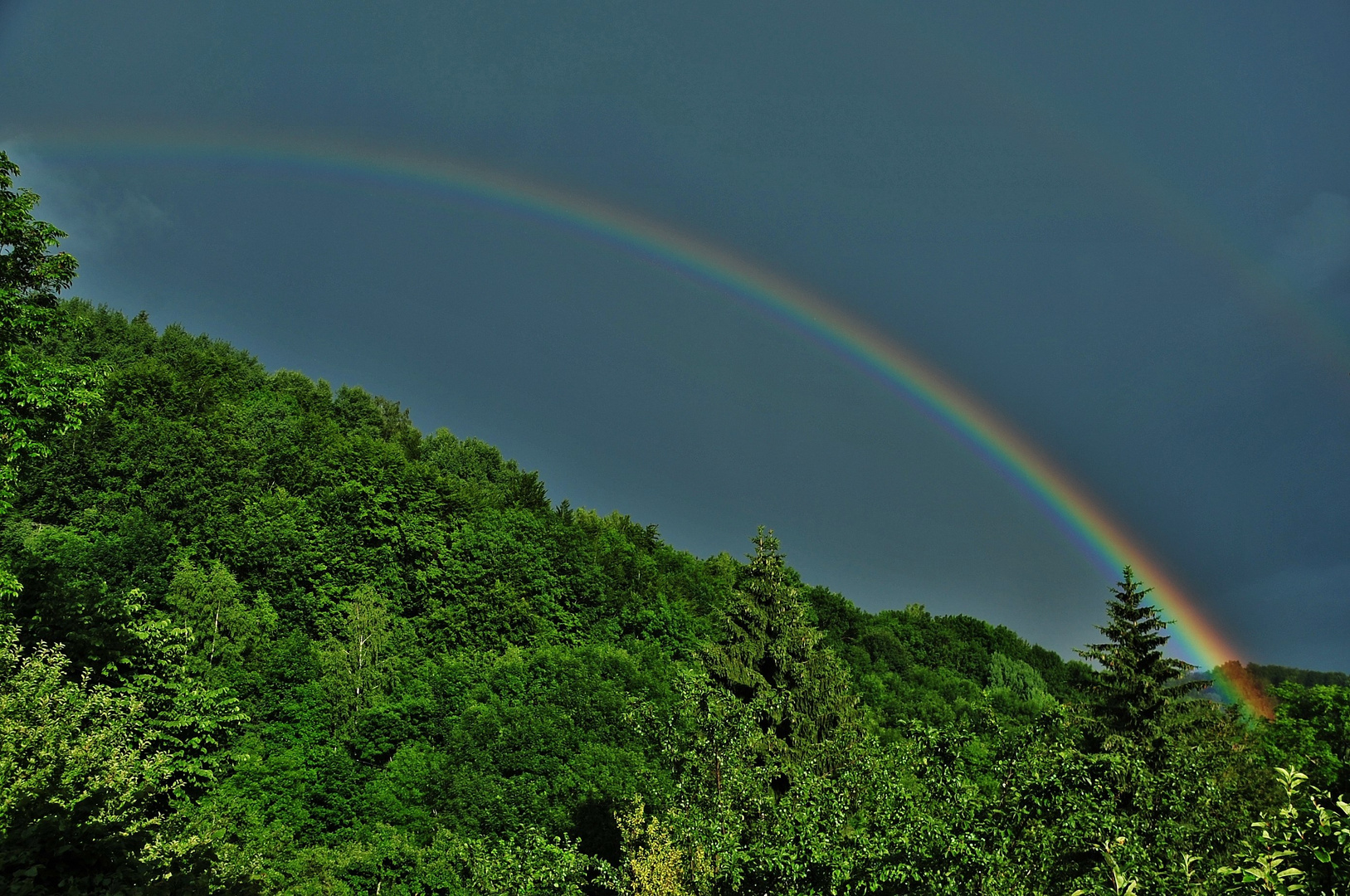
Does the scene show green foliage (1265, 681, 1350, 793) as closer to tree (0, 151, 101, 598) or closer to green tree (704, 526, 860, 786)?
green tree (704, 526, 860, 786)

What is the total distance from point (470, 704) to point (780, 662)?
27.3 meters

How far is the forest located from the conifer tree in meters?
0.13

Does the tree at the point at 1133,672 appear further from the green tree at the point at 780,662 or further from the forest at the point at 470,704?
the green tree at the point at 780,662

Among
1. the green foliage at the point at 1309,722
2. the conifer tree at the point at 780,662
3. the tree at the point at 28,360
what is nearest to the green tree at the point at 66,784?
the tree at the point at 28,360

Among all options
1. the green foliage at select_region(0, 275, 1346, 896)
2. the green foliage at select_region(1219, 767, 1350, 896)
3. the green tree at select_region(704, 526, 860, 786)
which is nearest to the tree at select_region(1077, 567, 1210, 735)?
the green foliage at select_region(0, 275, 1346, 896)

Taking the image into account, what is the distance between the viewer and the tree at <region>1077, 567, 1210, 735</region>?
29016mm

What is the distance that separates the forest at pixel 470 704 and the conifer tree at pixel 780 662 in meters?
0.13

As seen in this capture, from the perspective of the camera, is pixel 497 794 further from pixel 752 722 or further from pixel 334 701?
pixel 752 722

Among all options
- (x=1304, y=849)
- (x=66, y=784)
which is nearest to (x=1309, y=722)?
(x=1304, y=849)

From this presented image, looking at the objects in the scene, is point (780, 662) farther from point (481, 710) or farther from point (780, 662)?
point (481, 710)

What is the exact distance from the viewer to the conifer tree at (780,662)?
92.7 ft

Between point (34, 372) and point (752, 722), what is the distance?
15749 millimetres

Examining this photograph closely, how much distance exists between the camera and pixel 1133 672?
29.5 m

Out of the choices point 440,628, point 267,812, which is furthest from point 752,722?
point 440,628
